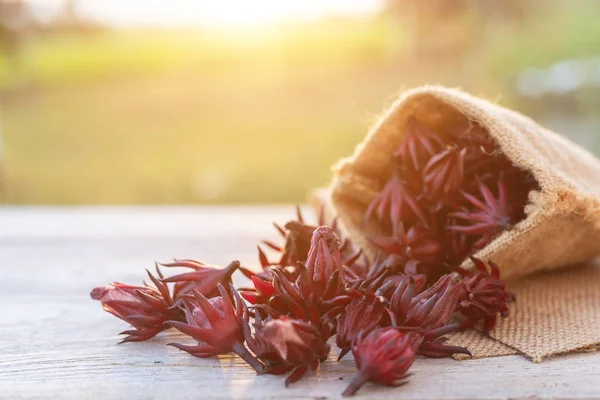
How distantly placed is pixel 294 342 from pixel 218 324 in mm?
101

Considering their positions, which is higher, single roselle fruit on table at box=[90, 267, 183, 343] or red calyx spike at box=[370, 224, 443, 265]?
red calyx spike at box=[370, 224, 443, 265]

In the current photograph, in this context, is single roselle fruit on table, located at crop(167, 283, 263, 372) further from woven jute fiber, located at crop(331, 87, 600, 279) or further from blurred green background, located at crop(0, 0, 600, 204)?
blurred green background, located at crop(0, 0, 600, 204)

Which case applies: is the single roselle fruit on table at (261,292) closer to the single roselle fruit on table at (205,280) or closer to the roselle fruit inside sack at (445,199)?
the single roselle fruit on table at (205,280)

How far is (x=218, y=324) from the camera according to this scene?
68 cm

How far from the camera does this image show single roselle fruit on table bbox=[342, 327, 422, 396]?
60 cm

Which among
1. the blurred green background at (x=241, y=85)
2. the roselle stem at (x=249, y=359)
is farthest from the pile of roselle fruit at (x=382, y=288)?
the blurred green background at (x=241, y=85)

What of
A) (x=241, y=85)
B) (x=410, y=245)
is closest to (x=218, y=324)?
(x=410, y=245)

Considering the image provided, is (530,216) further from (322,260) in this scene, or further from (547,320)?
(322,260)

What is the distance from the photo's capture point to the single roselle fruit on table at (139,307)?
750 millimetres

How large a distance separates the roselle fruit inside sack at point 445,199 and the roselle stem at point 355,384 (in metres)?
0.22

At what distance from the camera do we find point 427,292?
0.69 meters

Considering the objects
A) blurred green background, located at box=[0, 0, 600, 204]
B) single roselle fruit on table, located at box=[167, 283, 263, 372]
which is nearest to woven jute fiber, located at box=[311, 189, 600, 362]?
single roselle fruit on table, located at box=[167, 283, 263, 372]

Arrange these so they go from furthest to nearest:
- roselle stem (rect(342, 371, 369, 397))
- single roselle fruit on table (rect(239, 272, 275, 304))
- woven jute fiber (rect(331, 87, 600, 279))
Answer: woven jute fiber (rect(331, 87, 600, 279)) → single roselle fruit on table (rect(239, 272, 275, 304)) → roselle stem (rect(342, 371, 369, 397))

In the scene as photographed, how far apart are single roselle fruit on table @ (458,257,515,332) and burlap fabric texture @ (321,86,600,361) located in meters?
0.02
